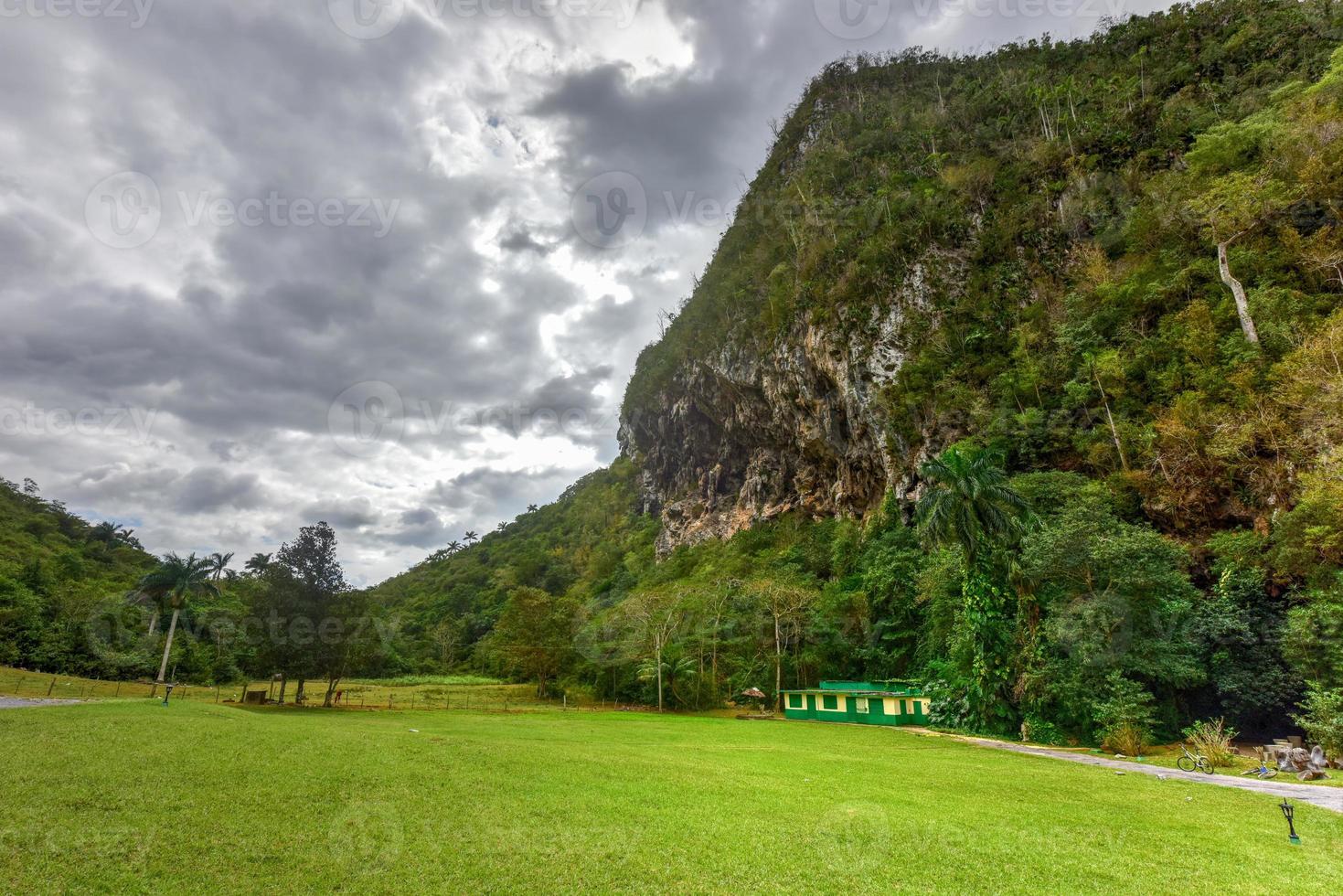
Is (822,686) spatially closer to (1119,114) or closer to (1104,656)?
(1104,656)

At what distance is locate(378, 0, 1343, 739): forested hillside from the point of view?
1994cm

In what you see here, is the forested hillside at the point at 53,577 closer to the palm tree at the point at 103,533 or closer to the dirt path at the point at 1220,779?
the palm tree at the point at 103,533

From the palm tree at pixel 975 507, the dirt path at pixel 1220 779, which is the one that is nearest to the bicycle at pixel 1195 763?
the dirt path at pixel 1220 779

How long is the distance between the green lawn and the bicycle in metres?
3.03

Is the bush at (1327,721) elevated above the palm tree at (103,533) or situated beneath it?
situated beneath

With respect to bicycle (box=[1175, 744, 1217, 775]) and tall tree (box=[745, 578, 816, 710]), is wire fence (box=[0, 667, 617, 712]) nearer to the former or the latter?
tall tree (box=[745, 578, 816, 710])

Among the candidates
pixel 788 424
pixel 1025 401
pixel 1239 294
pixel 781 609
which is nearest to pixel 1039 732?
pixel 781 609

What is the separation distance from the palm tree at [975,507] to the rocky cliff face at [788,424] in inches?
580

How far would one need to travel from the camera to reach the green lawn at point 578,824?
6.47m

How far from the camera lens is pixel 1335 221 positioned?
23406 mm

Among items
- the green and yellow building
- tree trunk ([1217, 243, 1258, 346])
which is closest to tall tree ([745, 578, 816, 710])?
the green and yellow building

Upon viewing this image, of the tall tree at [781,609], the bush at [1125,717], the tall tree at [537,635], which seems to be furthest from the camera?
the tall tree at [537,635]

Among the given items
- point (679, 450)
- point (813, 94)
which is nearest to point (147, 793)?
point (679, 450)

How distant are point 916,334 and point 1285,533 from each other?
955 inches
